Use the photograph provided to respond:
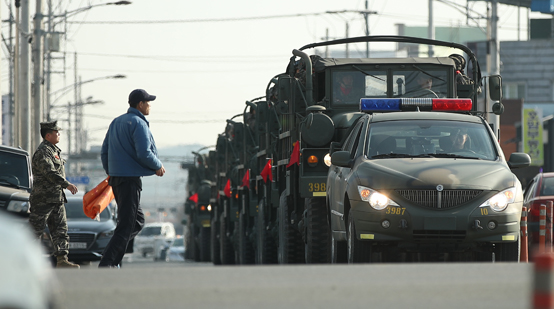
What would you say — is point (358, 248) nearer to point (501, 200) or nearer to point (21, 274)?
point (501, 200)

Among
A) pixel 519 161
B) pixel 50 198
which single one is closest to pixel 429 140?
pixel 519 161

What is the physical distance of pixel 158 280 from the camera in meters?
7.78

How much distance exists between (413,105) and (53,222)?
4.55 m

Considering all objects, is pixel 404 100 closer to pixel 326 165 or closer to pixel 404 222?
pixel 326 165

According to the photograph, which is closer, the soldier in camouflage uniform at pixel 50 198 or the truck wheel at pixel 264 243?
the soldier in camouflage uniform at pixel 50 198

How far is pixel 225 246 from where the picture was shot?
2859cm

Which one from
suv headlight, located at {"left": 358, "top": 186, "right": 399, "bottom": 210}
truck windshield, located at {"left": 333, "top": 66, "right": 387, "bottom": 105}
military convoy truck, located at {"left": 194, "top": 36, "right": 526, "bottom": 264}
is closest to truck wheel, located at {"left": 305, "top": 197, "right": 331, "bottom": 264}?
military convoy truck, located at {"left": 194, "top": 36, "right": 526, "bottom": 264}

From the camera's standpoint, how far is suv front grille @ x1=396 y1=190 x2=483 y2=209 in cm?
1018

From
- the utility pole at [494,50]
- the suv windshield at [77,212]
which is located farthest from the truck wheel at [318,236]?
the utility pole at [494,50]

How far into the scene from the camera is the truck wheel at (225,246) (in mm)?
27859

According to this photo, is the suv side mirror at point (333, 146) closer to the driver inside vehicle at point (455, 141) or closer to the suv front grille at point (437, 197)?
the driver inside vehicle at point (455, 141)

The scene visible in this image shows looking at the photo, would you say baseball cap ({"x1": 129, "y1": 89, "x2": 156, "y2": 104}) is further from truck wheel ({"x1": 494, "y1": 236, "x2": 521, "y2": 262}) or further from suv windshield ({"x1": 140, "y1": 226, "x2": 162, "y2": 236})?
suv windshield ({"x1": 140, "y1": 226, "x2": 162, "y2": 236})

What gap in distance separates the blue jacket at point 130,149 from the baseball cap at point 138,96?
14 cm

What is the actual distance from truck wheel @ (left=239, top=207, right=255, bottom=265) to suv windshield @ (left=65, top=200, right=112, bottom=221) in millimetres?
3957
